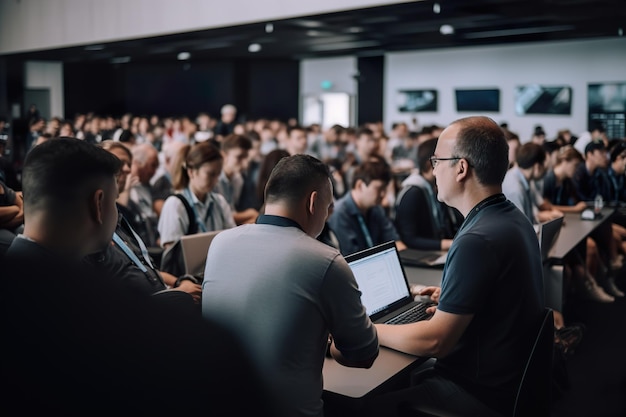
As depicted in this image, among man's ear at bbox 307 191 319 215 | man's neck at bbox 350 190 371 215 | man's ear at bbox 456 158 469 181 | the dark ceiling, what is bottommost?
man's neck at bbox 350 190 371 215

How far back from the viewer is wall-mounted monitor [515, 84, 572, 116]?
13.0 metres

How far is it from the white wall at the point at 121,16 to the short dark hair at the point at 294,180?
4900 millimetres

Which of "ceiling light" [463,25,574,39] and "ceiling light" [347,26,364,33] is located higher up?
"ceiling light" [463,25,574,39]

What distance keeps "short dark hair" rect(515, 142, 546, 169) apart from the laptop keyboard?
2820 millimetres

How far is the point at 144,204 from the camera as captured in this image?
4621 mm

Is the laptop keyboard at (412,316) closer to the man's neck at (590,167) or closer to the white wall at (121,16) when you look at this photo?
the man's neck at (590,167)

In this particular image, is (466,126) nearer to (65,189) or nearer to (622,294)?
(65,189)

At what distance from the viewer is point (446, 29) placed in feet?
34.4

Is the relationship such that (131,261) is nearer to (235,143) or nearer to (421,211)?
(421,211)

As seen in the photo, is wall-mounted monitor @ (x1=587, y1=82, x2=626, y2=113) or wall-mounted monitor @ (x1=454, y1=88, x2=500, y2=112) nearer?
wall-mounted monitor @ (x1=587, y1=82, x2=626, y2=113)

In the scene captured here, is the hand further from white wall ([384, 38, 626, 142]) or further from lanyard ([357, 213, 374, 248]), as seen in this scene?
white wall ([384, 38, 626, 142])

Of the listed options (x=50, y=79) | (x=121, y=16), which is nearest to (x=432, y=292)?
(x=121, y=16)

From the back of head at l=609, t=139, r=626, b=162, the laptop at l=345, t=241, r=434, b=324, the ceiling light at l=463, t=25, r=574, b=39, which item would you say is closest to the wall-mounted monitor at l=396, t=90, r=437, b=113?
the ceiling light at l=463, t=25, r=574, b=39

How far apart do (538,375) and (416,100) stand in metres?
13.8
